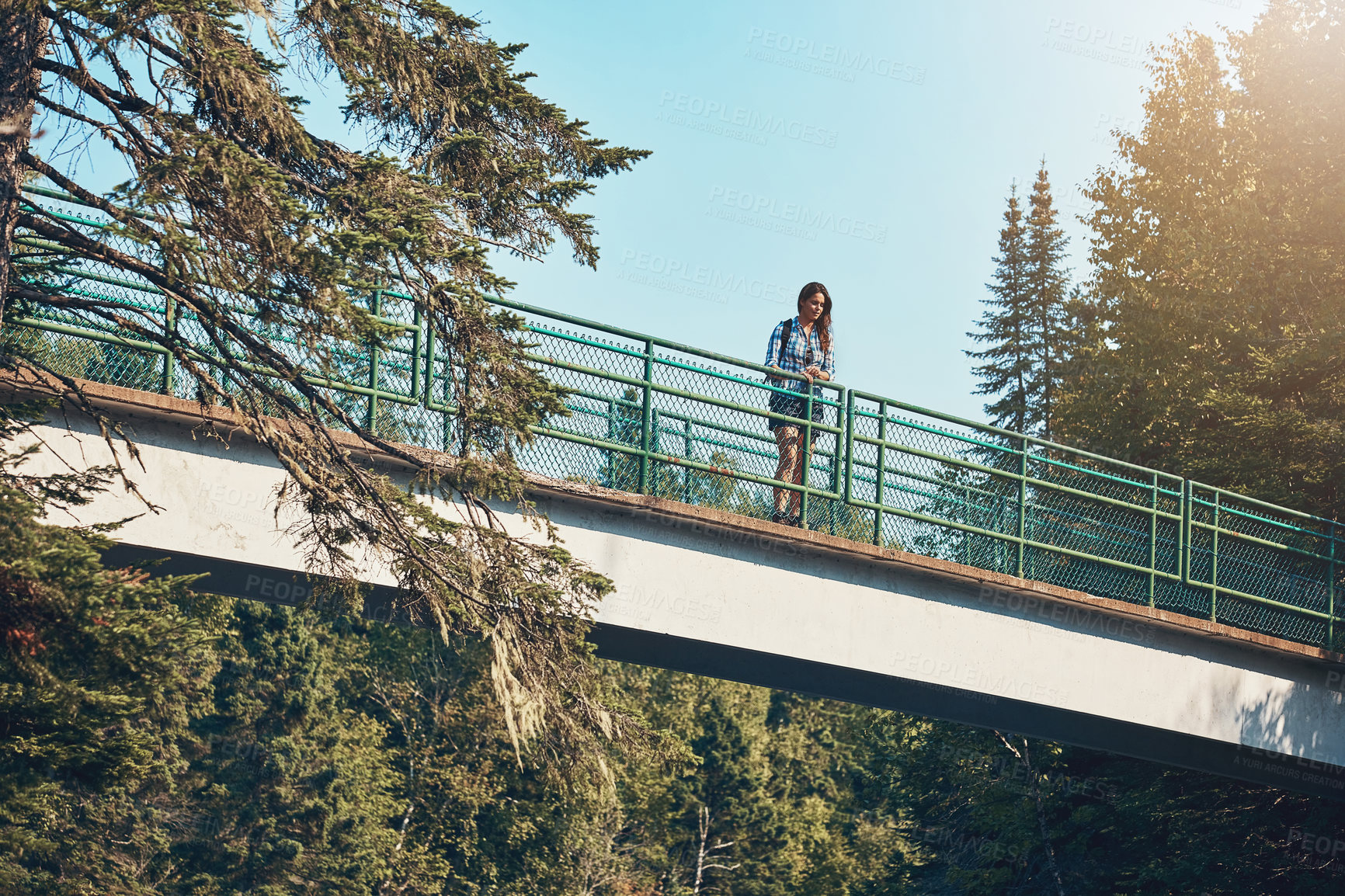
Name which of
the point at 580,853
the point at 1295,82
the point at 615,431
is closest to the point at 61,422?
the point at 615,431

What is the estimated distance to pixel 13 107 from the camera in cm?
709

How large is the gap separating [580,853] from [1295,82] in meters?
25.0

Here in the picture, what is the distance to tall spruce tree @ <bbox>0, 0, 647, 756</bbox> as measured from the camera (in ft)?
21.7

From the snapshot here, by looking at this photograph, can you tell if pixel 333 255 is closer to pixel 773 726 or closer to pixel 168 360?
pixel 168 360

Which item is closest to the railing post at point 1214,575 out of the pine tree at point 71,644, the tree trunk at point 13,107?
the pine tree at point 71,644

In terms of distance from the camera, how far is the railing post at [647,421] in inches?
373

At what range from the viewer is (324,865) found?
100ft

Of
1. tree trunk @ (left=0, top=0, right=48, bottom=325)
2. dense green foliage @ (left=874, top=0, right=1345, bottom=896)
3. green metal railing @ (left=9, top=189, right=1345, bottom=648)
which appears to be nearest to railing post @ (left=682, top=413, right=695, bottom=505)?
green metal railing @ (left=9, top=189, right=1345, bottom=648)

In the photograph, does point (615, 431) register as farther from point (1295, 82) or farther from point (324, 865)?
point (324, 865)

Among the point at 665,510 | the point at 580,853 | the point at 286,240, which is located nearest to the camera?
the point at 286,240

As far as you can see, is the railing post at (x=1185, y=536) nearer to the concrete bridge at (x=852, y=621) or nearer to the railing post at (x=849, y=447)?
the concrete bridge at (x=852, y=621)

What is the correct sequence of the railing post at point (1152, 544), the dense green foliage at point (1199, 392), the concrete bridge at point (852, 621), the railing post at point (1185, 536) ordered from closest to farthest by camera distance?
the concrete bridge at point (852, 621)
the railing post at point (1152, 544)
the railing post at point (1185, 536)
the dense green foliage at point (1199, 392)

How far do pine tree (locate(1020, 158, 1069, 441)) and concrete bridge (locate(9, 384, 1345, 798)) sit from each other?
23.7 m

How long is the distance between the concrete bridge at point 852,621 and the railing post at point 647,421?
174 mm
